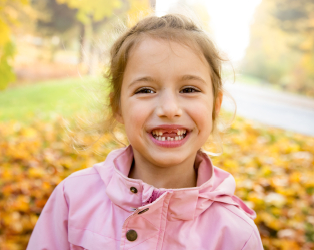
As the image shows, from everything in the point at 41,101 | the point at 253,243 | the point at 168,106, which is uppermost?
the point at 168,106

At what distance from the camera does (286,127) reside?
5004 mm

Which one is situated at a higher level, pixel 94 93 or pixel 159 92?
pixel 159 92

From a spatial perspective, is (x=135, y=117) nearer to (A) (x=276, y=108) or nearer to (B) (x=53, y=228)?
(B) (x=53, y=228)

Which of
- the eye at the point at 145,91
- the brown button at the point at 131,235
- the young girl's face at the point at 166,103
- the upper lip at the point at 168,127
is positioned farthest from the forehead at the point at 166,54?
the brown button at the point at 131,235

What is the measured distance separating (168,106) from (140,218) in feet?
1.60

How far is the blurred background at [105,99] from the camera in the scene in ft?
7.51

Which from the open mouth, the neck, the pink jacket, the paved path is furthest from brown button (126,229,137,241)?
the paved path

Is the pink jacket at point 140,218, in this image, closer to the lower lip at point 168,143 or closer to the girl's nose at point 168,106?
the lower lip at point 168,143

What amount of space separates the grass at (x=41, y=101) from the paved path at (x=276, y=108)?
2771 millimetres

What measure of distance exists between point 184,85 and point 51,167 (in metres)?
2.33

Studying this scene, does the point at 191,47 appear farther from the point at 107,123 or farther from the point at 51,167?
the point at 51,167

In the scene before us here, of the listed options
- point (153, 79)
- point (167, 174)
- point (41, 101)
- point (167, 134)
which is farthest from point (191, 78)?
point (41, 101)

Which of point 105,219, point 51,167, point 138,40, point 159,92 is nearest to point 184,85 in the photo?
point 159,92

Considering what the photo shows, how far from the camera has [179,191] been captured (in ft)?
4.08
